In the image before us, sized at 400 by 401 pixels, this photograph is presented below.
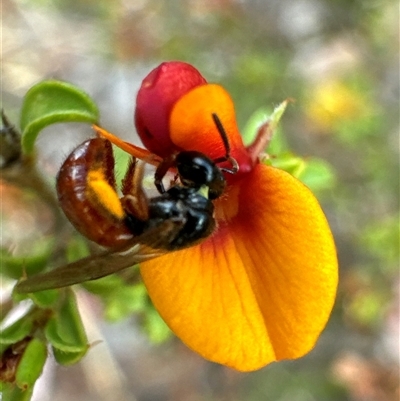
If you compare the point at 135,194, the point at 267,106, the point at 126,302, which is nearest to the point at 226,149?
the point at 135,194

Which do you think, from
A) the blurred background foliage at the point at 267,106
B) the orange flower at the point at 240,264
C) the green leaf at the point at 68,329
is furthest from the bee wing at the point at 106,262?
the blurred background foliage at the point at 267,106

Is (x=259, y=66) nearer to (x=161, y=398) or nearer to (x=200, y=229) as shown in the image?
(x=161, y=398)

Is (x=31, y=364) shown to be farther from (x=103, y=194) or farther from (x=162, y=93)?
(x=162, y=93)

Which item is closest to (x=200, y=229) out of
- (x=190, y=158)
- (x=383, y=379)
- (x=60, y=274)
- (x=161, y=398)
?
(x=190, y=158)

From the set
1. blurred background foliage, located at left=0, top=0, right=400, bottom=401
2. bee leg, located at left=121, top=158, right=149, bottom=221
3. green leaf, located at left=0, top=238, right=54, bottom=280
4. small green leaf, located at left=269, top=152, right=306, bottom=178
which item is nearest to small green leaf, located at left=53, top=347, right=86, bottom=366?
green leaf, located at left=0, top=238, right=54, bottom=280

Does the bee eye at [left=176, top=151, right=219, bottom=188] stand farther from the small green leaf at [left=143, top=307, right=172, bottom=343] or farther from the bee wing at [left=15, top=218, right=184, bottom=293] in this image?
the small green leaf at [left=143, top=307, right=172, bottom=343]

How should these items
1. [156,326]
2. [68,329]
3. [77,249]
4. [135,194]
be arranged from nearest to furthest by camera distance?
[135,194] < [68,329] < [77,249] < [156,326]
